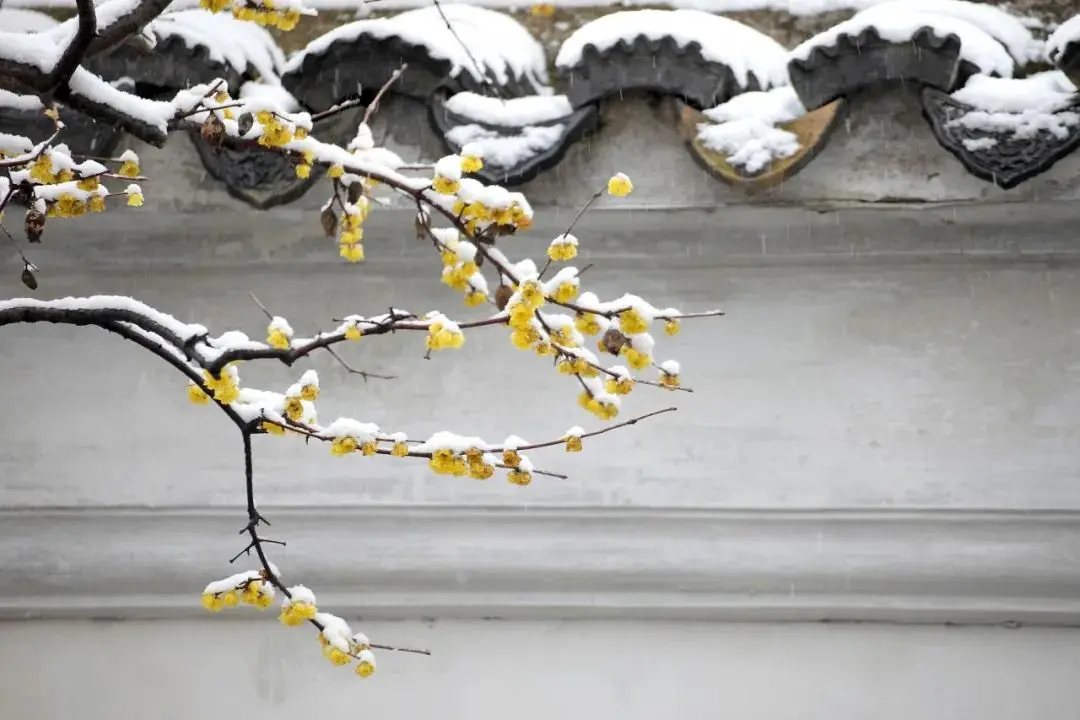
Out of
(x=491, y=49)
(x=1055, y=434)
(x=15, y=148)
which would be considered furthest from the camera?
(x=1055, y=434)

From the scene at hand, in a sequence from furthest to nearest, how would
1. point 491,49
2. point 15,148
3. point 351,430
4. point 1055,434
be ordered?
1. point 1055,434
2. point 491,49
3. point 15,148
4. point 351,430

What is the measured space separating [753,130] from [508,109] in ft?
1.33

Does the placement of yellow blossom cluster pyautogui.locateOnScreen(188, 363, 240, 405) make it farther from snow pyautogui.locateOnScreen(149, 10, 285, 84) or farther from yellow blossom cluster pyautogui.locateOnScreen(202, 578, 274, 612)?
snow pyautogui.locateOnScreen(149, 10, 285, 84)

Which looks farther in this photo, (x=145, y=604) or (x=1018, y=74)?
(x=145, y=604)

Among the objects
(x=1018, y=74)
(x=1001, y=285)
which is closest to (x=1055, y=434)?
(x=1001, y=285)

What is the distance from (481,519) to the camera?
7.25ft

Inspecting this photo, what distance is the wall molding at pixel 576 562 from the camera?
2.11 metres

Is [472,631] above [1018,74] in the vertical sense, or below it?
below

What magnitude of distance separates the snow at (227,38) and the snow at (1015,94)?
1165mm

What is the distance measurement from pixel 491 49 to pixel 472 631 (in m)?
1.06

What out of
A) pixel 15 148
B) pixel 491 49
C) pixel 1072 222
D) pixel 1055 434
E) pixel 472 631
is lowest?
pixel 472 631

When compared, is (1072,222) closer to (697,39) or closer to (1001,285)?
(1001,285)

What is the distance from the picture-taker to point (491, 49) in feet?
6.56

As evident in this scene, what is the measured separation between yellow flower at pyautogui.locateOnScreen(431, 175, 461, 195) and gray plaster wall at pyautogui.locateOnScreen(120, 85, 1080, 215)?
0.69 metres
